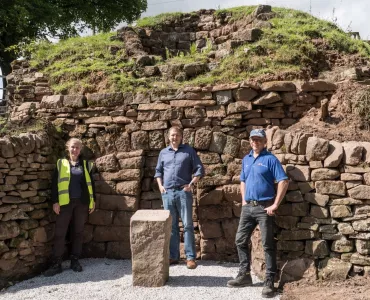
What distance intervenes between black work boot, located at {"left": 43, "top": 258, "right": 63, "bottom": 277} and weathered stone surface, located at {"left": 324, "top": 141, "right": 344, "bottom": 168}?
4.03m

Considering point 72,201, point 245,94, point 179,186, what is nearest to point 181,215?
point 179,186

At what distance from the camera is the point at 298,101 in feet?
20.9

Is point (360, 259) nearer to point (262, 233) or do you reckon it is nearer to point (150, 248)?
point (262, 233)

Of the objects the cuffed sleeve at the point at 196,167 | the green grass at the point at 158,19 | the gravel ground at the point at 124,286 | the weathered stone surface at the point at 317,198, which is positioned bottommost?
the gravel ground at the point at 124,286

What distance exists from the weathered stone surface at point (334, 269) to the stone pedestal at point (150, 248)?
1.96 m

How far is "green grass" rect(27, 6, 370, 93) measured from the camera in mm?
6910

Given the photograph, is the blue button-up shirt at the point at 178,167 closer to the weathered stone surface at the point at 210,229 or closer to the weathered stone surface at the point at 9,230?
the weathered stone surface at the point at 210,229

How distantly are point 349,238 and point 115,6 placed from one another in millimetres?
16240

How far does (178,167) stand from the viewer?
18.2 ft

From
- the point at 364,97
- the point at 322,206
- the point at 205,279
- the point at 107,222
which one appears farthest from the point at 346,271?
the point at 107,222

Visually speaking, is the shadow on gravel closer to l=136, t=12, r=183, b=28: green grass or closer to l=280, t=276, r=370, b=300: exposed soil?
l=280, t=276, r=370, b=300: exposed soil

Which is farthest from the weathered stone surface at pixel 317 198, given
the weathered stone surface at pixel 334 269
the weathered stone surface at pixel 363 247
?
the weathered stone surface at pixel 334 269

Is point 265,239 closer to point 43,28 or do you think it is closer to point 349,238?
point 349,238

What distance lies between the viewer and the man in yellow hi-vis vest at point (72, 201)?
18.8 feet
